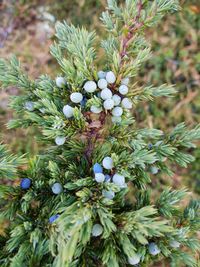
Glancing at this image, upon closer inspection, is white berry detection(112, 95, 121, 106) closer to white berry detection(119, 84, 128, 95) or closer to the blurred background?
Result: white berry detection(119, 84, 128, 95)

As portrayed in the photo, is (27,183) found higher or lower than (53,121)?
lower

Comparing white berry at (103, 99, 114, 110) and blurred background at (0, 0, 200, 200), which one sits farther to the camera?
blurred background at (0, 0, 200, 200)

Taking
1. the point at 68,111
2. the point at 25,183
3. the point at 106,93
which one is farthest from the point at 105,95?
the point at 25,183

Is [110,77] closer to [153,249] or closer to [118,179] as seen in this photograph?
[118,179]

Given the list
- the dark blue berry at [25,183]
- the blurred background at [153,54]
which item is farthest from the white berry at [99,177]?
the blurred background at [153,54]

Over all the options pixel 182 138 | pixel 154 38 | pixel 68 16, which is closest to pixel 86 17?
pixel 68 16

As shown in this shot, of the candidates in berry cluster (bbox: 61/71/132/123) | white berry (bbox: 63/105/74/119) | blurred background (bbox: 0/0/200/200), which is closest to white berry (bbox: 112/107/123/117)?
berry cluster (bbox: 61/71/132/123)

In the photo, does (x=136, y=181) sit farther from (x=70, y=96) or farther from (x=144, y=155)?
(x=70, y=96)
